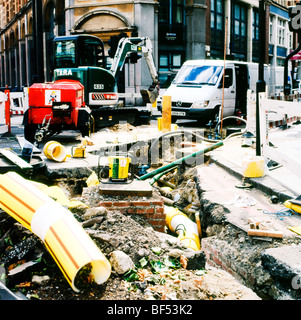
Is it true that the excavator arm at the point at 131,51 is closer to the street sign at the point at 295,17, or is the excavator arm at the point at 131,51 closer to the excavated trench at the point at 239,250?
the street sign at the point at 295,17

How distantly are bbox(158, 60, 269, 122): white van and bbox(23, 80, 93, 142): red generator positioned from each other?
4971 millimetres

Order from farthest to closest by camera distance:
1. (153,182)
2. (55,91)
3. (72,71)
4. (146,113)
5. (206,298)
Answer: (146,113) < (72,71) < (55,91) < (153,182) < (206,298)

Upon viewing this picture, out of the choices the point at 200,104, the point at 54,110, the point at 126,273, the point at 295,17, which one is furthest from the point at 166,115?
the point at 126,273

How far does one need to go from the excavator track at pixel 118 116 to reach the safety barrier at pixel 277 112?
23.4 feet

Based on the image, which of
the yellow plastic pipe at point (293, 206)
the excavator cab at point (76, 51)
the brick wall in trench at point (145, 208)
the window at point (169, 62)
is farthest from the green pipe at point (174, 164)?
the window at point (169, 62)

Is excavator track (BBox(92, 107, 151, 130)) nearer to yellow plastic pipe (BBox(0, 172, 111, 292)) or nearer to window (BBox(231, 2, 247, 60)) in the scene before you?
yellow plastic pipe (BBox(0, 172, 111, 292))

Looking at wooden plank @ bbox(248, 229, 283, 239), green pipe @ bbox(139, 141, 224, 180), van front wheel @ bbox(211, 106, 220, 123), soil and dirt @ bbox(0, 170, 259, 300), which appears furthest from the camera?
van front wheel @ bbox(211, 106, 220, 123)

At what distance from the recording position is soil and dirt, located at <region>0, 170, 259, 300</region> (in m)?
3.52

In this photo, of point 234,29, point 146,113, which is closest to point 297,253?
point 146,113

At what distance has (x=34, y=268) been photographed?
12.3ft

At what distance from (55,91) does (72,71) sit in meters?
2.96

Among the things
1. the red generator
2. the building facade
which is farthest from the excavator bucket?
the red generator

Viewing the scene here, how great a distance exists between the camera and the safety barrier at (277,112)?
6.03 m
